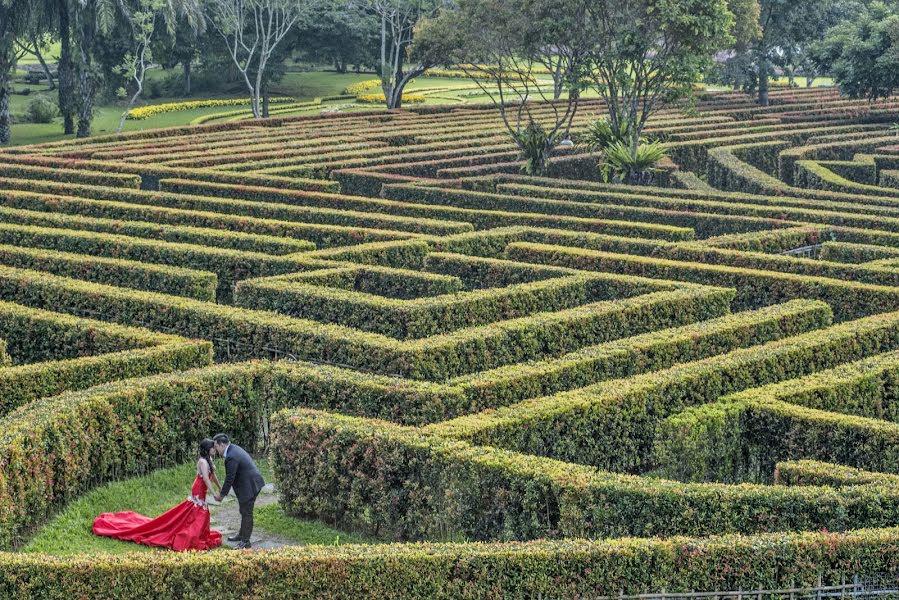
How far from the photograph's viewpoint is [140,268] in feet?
84.2

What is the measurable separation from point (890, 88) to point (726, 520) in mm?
46878

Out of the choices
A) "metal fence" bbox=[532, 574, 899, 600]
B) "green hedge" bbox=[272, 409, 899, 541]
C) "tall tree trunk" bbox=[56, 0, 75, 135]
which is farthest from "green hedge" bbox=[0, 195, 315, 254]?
"tall tree trunk" bbox=[56, 0, 75, 135]

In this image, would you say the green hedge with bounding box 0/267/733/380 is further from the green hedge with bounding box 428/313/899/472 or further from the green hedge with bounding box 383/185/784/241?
the green hedge with bounding box 383/185/784/241

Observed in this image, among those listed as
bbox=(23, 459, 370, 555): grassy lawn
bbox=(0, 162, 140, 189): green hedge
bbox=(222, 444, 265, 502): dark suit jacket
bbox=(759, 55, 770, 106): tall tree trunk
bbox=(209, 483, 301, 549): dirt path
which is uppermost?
bbox=(759, 55, 770, 106): tall tree trunk

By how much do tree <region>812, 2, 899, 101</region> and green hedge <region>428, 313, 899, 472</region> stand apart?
3622 centimetres

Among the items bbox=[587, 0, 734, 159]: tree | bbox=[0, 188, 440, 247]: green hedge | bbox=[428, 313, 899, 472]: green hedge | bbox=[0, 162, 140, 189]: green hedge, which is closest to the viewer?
bbox=[428, 313, 899, 472]: green hedge

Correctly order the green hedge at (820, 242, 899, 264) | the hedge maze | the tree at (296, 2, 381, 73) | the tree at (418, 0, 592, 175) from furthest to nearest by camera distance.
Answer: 1. the tree at (296, 2, 381, 73)
2. the tree at (418, 0, 592, 175)
3. the green hedge at (820, 242, 899, 264)
4. the hedge maze

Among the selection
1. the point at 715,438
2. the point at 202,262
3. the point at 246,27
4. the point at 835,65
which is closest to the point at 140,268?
the point at 202,262

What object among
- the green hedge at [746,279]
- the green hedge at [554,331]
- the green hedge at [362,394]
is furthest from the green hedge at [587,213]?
the green hedge at [362,394]

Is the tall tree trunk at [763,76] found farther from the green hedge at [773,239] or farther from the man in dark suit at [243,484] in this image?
the man in dark suit at [243,484]

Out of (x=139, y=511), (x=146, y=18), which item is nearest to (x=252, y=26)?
(x=146, y=18)

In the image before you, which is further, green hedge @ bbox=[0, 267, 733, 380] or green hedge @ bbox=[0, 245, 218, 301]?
green hedge @ bbox=[0, 245, 218, 301]

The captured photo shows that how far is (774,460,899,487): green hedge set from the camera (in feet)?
49.1

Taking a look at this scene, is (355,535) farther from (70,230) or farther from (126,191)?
(126,191)
